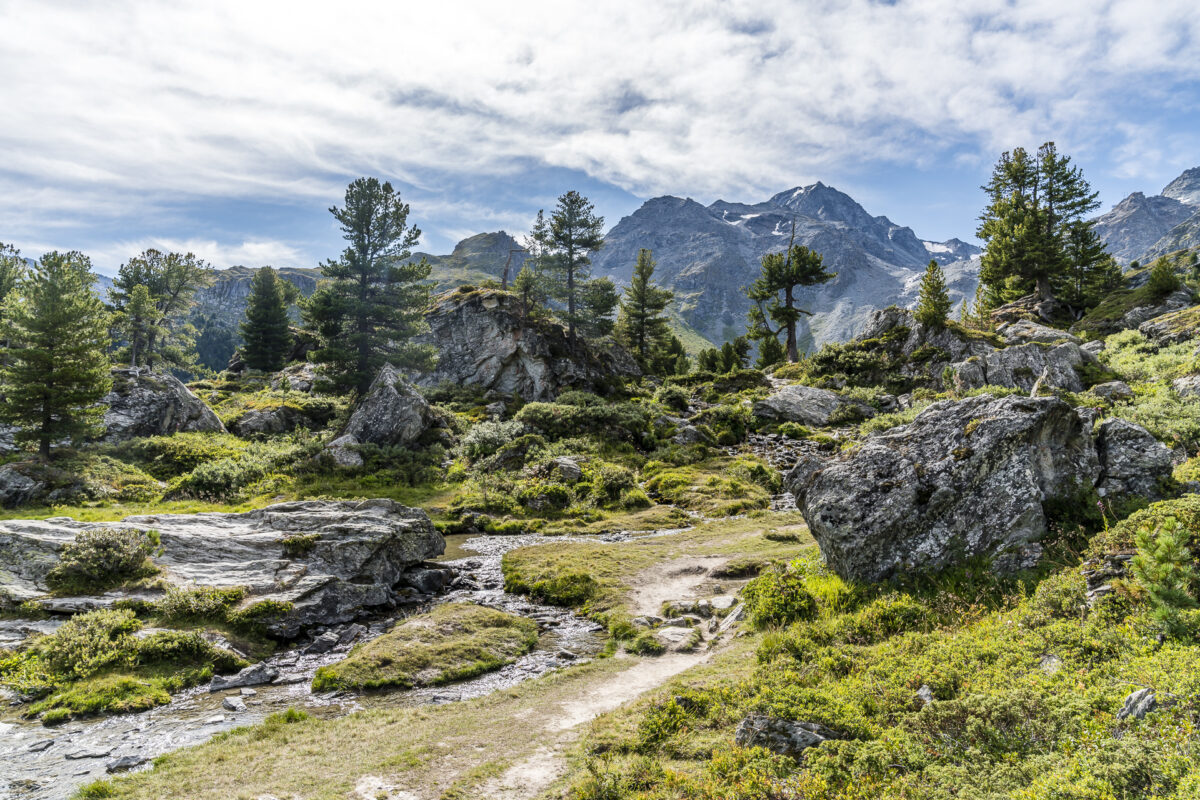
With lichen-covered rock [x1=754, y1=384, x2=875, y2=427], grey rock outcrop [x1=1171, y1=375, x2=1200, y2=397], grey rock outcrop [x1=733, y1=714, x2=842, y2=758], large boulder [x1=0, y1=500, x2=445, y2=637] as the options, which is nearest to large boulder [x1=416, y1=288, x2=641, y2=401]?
lichen-covered rock [x1=754, y1=384, x2=875, y2=427]

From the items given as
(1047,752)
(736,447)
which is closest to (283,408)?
(736,447)

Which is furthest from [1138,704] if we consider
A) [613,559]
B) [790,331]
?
[790,331]

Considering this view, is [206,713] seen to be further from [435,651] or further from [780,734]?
[780,734]

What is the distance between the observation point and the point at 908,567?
41.5 ft

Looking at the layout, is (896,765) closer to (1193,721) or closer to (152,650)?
(1193,721)

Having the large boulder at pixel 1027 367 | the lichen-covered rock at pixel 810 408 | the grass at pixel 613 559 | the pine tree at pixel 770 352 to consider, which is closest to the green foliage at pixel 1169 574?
the grass at pixel 613 559

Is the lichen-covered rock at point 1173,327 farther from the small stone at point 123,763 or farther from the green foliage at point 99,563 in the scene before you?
the green foliage at point 99,563

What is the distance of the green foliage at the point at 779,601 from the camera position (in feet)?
43.1

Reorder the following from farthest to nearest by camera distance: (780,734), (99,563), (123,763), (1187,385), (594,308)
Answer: (594,308)
(1187,385)
(99,563)
(123,763)
(780,734)

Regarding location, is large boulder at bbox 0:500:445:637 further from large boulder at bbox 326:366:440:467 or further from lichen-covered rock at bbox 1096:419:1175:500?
lichen-covered rock at bbox 1096:419:1175:500

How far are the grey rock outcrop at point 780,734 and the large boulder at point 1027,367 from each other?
32.9 meters

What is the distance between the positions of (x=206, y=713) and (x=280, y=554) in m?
8.12

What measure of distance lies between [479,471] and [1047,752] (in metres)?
35.9

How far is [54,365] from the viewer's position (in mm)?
32406
